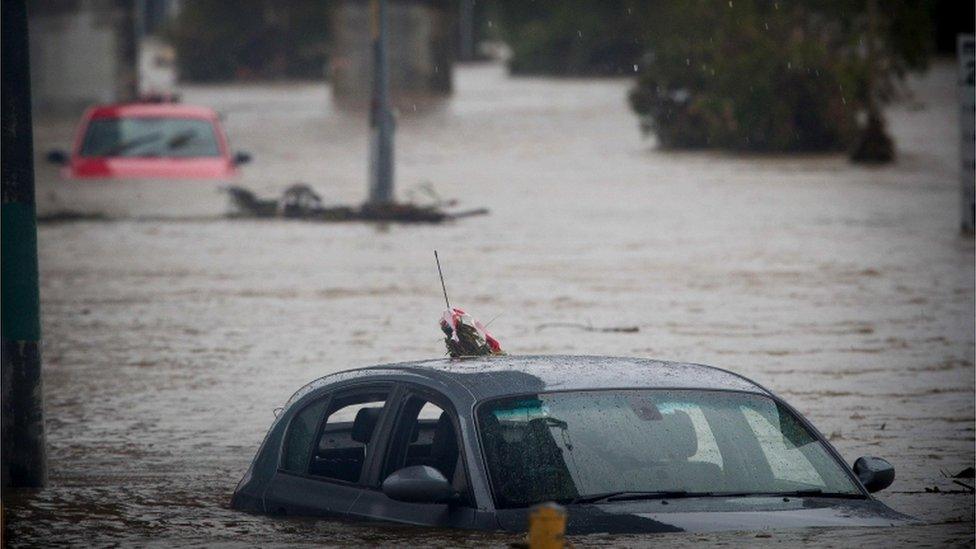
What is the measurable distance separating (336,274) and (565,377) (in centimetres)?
1527

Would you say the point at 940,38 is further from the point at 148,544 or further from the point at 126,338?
the point at 148,544

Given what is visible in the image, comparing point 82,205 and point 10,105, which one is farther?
point 82,205

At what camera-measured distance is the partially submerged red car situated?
95.7 feet

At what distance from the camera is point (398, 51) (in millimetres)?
71562

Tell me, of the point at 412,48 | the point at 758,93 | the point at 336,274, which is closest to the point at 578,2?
the point at 412,48

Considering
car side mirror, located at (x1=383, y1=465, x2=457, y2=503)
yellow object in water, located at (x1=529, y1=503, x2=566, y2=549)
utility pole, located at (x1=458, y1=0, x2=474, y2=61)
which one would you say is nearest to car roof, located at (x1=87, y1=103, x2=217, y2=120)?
car side mirror, located at (x1=383, y1=465, x2=457, y2=503)

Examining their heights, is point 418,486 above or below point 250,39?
above

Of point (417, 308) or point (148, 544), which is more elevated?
point (148, 544)

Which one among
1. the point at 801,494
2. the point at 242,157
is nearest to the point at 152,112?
the point at 242,157

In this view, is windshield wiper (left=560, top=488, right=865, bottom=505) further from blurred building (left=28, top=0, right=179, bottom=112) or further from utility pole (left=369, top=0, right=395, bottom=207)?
blurred building (left=28, top=0, right=179, bottom=112)

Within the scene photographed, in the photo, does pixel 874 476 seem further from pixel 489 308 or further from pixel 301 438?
pixel 489 308

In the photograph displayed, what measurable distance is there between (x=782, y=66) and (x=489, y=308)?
27259 millimetres

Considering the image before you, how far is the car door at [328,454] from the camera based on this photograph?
7957 millimetres

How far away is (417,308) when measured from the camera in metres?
19.7
